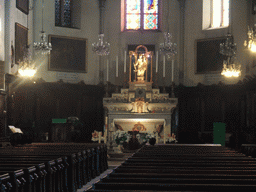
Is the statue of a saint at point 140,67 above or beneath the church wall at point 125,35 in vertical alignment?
beneath

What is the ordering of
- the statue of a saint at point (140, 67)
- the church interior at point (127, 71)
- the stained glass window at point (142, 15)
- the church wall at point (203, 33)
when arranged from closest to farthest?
1. the church interior at point (127, 71)
2. the church wall at point (203, 33)
3. the statue of a saint at point (140, 67)
4. the stained glass window at point (142, 15)

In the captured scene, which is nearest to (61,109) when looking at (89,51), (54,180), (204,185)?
(89,51)

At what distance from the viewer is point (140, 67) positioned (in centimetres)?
1928

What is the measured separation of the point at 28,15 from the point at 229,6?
875 centimetres

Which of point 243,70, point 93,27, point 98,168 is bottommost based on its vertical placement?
point 98,168

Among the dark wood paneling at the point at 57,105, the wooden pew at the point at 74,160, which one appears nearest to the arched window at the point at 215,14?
the dark wood paneling at the point at 57,105

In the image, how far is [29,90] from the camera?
1822 centimetres

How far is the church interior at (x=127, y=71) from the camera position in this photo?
16.5m

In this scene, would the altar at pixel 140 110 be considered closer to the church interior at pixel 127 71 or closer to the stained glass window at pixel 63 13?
the church interior at pixel 127 71

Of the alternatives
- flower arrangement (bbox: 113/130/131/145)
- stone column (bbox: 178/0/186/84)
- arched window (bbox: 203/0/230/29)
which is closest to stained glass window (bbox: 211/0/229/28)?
arched window (bbox: 203/0/230/29)

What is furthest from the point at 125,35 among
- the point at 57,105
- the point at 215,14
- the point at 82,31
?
the point at 57,105

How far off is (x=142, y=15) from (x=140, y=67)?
337 cm

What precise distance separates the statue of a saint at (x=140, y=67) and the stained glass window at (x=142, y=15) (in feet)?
8.03

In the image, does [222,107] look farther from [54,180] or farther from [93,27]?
[54,180]
